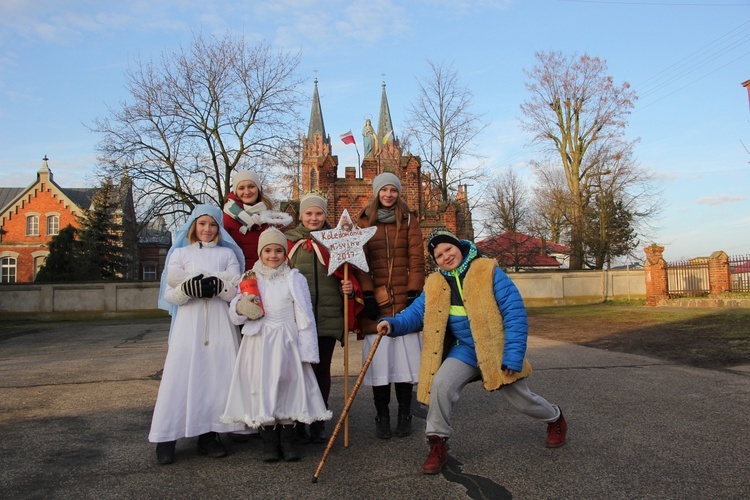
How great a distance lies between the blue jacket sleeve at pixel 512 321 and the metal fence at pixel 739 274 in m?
21.0

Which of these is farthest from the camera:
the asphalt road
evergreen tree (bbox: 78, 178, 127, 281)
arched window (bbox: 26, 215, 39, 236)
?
arched window (bbox: 26, 215, 39, 236)

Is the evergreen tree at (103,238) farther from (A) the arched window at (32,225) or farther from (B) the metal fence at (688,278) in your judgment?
(B) the metal fence at (688,278)

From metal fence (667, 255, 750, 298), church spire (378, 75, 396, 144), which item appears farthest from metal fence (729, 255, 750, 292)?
church spire (378, 75, 396, 144)

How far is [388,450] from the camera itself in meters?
4.32

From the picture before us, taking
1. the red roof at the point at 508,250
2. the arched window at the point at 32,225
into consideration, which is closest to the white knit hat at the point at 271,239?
the red roof at the point at 508,250

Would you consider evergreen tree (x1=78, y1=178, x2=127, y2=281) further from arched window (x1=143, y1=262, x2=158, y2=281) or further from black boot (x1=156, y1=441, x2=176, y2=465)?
black boot (x1=156, y1=441, x2=176, y2=465)

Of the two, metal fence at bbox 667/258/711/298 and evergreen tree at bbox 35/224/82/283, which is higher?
evergreen tree at bbox 35/224/82/283

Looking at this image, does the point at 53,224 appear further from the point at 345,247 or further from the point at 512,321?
the point at 512,321

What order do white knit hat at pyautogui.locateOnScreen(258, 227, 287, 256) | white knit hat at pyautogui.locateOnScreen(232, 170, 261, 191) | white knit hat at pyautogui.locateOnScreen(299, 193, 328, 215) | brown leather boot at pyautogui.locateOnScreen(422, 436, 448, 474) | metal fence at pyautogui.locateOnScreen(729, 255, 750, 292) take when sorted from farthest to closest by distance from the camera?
metal fence at pyautogui.locateOnScreen(729, 255, 750, 292), white knit hat at pyautogui.locateOnScreen(232, 170, 261, 191), white knit hat at pyautogui.locateOnScreen(299, 193, 328, 215), white knit hat at pyautogui.locateOnScreen(258, 227, 287, 256), brown leather boot at pyautogui.locateOnScreen(422, 436, 448, 474)

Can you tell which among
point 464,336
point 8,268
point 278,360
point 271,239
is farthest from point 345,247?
point 8,268

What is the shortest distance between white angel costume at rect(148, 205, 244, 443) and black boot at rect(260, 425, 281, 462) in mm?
194

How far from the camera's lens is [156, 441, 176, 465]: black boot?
13.3ft

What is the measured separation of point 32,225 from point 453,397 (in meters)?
59.9

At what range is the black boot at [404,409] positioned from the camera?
188 inches
